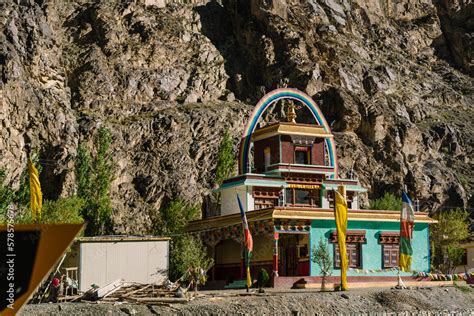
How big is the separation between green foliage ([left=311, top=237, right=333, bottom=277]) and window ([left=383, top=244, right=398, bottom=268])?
5567 millimetres

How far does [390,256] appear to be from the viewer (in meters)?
56.6

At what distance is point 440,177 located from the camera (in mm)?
100250

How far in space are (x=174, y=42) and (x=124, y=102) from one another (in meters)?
13.9

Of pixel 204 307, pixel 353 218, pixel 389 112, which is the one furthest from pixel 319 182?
pixel 389 112

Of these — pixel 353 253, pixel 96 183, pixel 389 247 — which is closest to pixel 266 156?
pixel 353 253

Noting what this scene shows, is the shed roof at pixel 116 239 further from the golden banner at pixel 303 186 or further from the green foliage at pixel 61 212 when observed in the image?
the golden banner at pixel 303 186

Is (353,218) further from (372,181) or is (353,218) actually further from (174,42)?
(174,42)

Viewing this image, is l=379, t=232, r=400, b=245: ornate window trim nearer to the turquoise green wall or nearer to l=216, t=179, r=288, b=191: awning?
the turquoise green wall

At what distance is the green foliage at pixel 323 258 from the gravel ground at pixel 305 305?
4703 millimetres

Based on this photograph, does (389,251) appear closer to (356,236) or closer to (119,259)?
(356,236)

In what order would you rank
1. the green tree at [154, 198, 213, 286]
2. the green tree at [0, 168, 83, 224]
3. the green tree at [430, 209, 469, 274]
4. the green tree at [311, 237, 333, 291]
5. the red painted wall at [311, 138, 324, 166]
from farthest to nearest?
the green tree at [430, 209, 469, 274]
the red painted wall at [311, 138, 324, 166]
the green tree at [0, 168, 83, 224]
the green tree at [154, 198, 213, 286]
the green tree at [311, 237, 333, 291]

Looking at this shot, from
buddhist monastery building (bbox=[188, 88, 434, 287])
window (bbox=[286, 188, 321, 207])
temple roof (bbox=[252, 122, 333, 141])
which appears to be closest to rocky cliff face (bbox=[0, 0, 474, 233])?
buddhist monastery building (bbox=[188, 88, 434, 287])

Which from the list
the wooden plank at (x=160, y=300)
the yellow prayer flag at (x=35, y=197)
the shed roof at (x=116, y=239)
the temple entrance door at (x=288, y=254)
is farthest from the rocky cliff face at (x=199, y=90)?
the wooden plank at (x=160, y=300)

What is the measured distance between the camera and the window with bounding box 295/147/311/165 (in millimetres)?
60938
